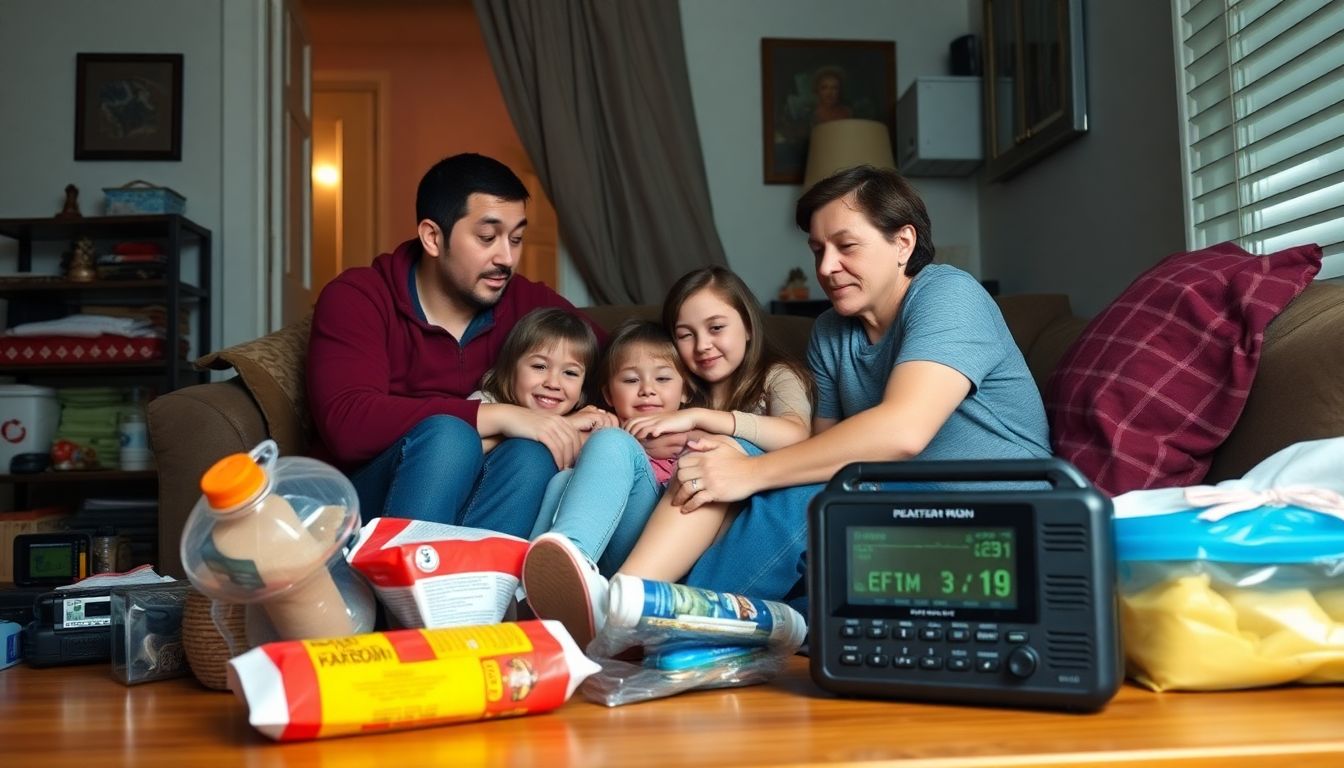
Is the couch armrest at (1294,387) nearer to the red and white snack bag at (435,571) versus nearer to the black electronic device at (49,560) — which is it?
the red and white snack bag at (435,571)

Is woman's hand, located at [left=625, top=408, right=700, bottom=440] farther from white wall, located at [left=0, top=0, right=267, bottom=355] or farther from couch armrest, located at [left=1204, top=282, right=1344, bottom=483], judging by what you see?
white wall, located at [left=0, top=0, right=267, bottom=355]

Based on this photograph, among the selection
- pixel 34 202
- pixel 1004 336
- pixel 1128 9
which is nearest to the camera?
pixel 1004 336

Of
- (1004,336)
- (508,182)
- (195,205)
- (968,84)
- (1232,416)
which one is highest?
(968,84)

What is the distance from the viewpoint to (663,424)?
1726 millimetres

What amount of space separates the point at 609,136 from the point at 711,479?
257cm

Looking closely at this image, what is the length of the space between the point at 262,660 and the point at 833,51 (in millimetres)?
3571

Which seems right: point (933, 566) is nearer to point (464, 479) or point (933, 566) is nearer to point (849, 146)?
point (464, 479)

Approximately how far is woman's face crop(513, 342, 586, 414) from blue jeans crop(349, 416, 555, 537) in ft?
0.76

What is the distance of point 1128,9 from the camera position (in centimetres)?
271

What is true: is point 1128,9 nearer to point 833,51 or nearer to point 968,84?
point 968,84

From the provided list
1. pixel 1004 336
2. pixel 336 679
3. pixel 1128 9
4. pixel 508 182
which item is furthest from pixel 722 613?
pixel 1128 9

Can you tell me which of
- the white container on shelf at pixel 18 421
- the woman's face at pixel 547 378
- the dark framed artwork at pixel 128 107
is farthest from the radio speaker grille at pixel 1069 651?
the dark framed artwork at pixel 128 107

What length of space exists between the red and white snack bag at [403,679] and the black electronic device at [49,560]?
3.00ft

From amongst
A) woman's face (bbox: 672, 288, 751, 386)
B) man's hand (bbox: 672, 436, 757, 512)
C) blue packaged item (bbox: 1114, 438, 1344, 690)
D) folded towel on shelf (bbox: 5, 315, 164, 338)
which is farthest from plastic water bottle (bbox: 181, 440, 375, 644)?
folded towel on shelf (bbox: 5, 315, 164, 338)
